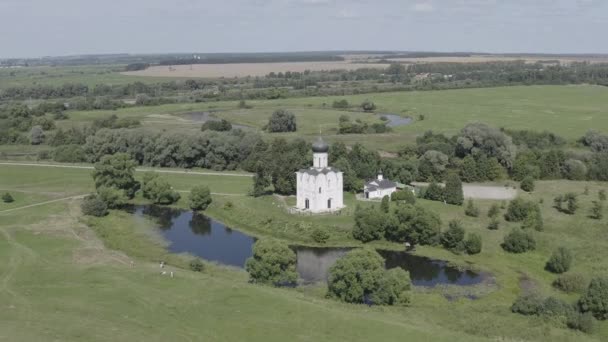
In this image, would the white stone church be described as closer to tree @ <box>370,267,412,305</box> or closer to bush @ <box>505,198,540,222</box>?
bush @ <box>505,198,540,222</box>

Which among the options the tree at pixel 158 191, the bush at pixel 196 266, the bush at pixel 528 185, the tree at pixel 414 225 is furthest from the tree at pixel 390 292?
the tree at pixel 158 191

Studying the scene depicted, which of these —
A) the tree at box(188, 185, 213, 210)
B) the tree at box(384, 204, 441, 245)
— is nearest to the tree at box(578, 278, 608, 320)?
the tree at box(384, 204, 441, 245)

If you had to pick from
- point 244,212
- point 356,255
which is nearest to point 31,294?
point 356,255

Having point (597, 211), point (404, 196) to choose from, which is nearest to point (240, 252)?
point (404, 196)

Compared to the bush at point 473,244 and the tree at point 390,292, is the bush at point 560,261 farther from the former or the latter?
the tree at point 390,292

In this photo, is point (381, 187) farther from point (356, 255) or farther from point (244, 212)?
point (356, 255)

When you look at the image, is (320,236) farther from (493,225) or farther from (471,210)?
(493,225)
